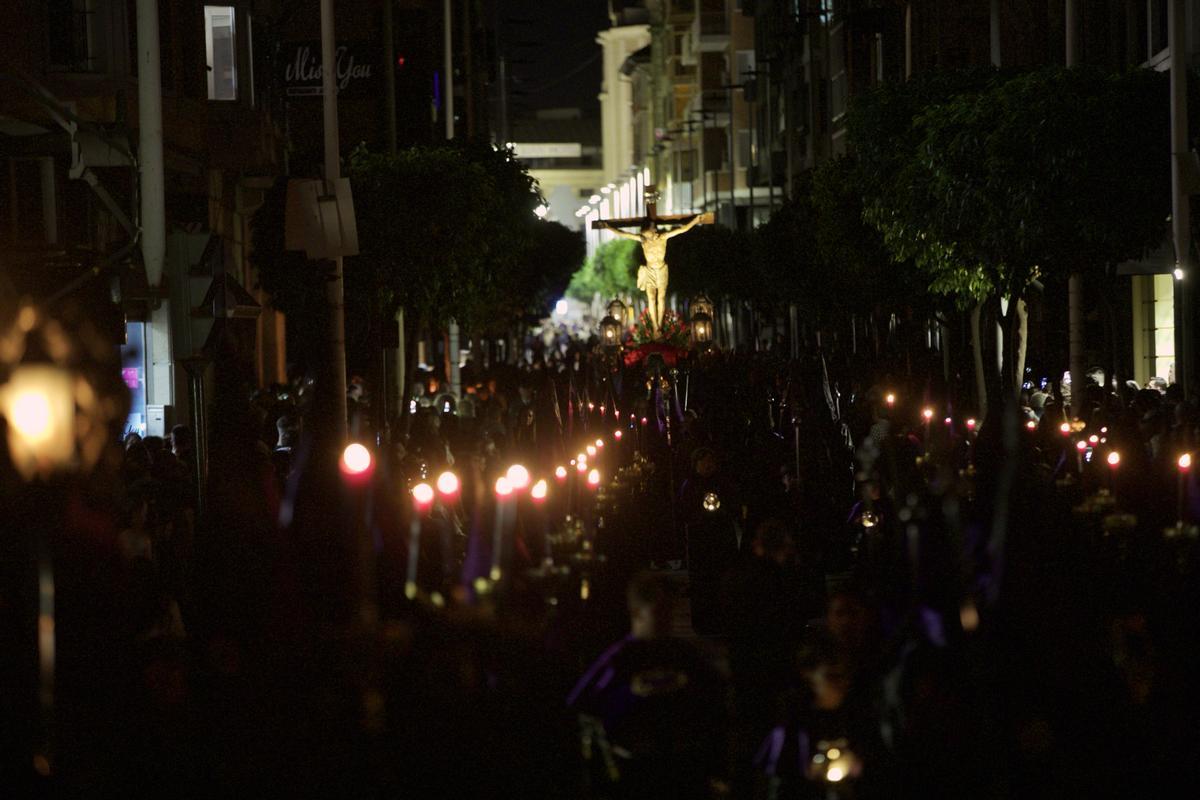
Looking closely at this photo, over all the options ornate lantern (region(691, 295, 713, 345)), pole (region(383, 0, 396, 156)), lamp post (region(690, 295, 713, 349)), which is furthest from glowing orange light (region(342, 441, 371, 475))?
ornate lantern (region(691, 295, 713, 345))

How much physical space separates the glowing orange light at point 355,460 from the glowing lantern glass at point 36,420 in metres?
2.50

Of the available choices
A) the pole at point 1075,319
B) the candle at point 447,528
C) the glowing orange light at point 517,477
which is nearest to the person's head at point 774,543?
the glowing orange light at point 517,477

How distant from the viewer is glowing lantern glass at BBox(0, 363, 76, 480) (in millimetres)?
8844

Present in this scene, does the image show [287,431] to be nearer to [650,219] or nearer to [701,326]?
[701,326]

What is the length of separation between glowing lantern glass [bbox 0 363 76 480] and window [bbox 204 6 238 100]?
22351 millimetres

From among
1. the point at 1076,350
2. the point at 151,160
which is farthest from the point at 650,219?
the point at 151,160

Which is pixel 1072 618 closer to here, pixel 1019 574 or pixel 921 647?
pixel 1019 574

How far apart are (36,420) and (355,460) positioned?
319cm

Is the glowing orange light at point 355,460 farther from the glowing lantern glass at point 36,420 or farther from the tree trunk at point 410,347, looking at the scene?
the tree trunk at point 410,347

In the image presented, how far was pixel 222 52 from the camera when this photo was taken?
31.4m

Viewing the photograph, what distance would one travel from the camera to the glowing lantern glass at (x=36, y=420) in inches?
348

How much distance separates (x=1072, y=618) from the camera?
1032 centimetres

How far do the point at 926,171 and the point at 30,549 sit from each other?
1696 cm

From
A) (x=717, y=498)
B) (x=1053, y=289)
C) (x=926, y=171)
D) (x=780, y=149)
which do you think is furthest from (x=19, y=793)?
(x=780, y=149)
